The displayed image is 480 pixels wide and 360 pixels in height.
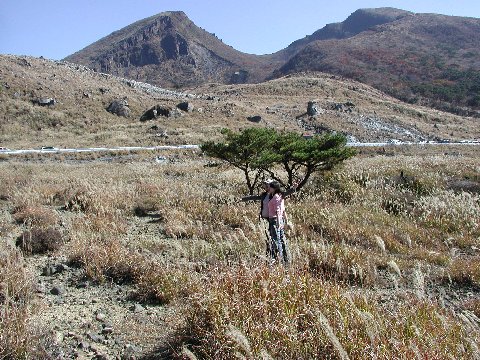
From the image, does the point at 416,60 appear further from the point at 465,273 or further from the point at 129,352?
the point at 129,352

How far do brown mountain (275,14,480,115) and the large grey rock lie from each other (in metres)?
54.6

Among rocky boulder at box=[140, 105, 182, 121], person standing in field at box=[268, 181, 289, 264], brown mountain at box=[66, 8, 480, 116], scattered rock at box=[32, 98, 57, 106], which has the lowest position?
person standing in field at box=[268, 181, 289, 264]

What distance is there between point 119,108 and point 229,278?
4977cm

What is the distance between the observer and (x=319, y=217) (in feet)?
34.2

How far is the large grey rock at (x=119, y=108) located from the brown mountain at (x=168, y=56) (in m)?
73.8

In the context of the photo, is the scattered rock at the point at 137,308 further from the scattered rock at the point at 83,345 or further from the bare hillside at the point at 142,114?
the bare hillside at the point at 142,114

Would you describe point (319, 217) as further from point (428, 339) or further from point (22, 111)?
point (22, 111)

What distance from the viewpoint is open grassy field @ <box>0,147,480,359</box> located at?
3.85 m

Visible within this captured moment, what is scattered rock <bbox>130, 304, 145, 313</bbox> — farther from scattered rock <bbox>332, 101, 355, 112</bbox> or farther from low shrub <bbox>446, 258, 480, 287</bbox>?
scattered rock <bbox>332, 101, 355, 112</bbox>

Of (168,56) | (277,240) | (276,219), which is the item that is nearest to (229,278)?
(277,240)

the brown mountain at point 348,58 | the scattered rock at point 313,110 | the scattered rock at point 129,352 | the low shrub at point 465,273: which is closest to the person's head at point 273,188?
the low shrub at point 465,273

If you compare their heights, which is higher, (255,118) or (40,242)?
(40,242)

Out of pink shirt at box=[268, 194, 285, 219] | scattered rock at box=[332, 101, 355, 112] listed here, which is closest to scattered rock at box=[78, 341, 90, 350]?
pink shirt at box=[268, 194, 285, 219]

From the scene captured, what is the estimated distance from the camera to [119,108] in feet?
169
